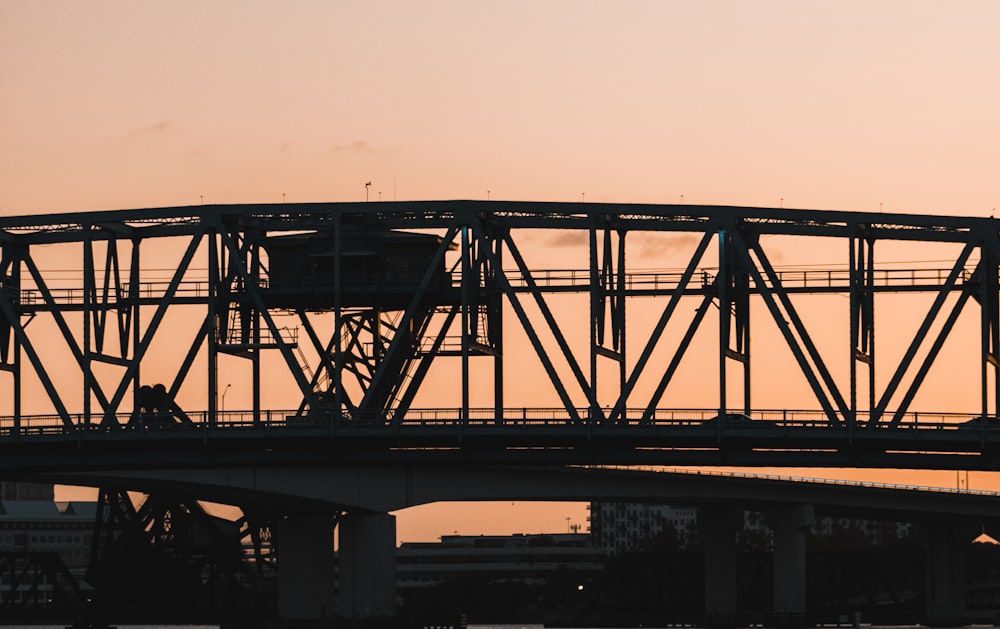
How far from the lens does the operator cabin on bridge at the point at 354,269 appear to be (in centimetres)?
11619

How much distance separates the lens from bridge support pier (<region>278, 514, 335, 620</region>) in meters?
140

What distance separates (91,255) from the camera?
368 feet

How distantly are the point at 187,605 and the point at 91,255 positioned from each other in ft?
156

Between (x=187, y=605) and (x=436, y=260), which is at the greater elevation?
(x=436, y=260)

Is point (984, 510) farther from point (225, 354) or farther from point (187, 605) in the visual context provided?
point (225, 354)

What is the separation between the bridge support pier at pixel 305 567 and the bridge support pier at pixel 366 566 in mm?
1314

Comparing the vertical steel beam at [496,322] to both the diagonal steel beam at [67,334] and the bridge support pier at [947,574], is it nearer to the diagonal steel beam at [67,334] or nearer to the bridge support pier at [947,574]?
the diagonal steel beam at [67,334]

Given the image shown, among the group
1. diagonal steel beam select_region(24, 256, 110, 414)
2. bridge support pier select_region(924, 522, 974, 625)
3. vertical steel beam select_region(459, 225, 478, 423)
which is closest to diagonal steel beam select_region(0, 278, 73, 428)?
diagonal steel beam select_region(24, 256, 110, 414)

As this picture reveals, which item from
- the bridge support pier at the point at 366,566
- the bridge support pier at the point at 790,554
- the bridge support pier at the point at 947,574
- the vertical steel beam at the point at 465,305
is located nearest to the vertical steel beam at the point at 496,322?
the vertical steel beam at the point at 465,305

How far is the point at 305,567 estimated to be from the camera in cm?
14175

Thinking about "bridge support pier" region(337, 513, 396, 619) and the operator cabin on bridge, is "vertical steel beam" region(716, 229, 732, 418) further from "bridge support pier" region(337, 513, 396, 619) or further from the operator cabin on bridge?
"bridge support pier" region(337, 513, 396, 619)

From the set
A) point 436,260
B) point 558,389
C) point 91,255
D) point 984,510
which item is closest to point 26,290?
point 91,255

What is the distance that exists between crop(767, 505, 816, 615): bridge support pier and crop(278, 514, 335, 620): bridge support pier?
47.0 metres

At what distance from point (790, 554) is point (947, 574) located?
66.5ft
